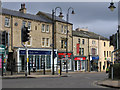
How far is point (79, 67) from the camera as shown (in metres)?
47.9

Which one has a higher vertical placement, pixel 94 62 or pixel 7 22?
pixel 7 22

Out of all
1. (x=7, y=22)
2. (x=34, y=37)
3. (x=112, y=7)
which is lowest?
(x=34, y=37)

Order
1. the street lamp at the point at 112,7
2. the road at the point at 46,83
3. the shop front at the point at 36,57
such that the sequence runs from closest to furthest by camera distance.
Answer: the road at the point at 46,83, the street lamp at the point at 112,7, the shop front at the point at 36,57

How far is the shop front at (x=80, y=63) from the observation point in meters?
47.2

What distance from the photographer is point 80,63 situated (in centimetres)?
4838

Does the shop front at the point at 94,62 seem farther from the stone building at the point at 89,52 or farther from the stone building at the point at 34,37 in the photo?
the stone building at the point at 34,37

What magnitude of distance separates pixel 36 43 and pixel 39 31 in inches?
87.8

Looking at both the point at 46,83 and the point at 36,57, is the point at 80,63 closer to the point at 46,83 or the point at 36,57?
the point at 36,57

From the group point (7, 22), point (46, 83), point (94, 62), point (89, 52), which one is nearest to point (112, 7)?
point (46, 83)

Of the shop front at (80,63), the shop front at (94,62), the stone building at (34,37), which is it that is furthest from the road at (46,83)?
the shop front at (94,62)

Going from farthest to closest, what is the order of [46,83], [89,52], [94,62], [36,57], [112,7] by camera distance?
[94,62]
[89,52]
[36,57]
[112,7]
[46,83]

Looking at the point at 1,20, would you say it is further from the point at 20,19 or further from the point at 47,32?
the point at 47,32

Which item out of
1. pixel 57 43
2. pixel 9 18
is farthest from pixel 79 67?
pixel 9 18

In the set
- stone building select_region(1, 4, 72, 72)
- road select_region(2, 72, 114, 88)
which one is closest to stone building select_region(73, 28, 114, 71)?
→ stone building select_region(1, 4, 72, 72)
